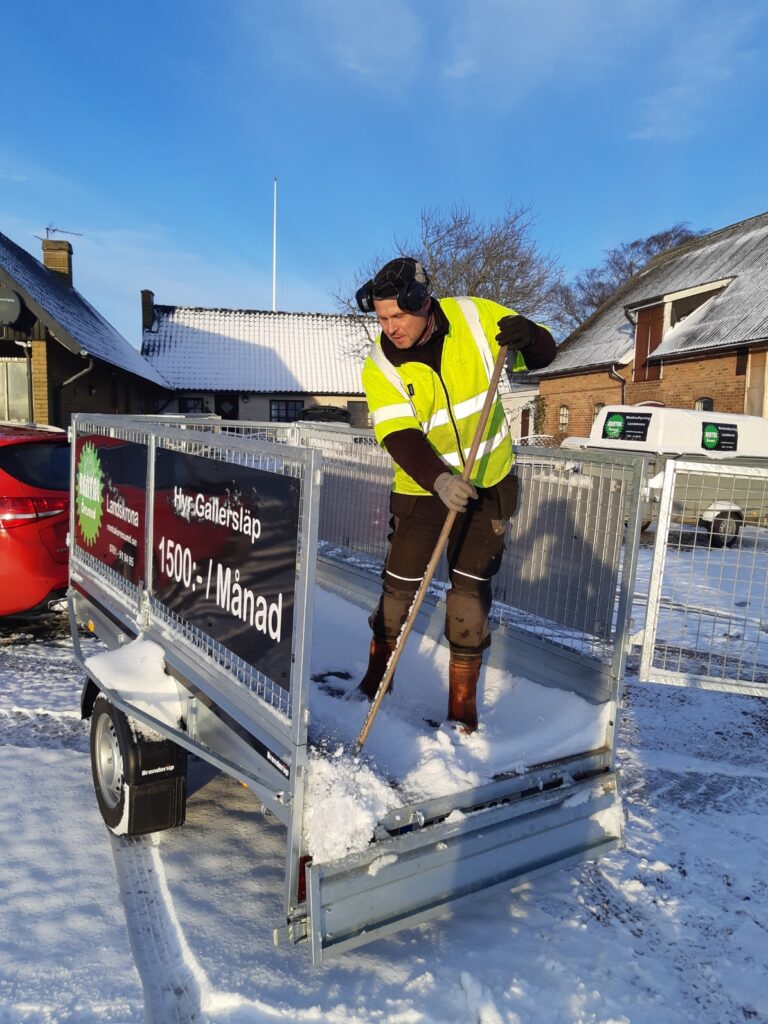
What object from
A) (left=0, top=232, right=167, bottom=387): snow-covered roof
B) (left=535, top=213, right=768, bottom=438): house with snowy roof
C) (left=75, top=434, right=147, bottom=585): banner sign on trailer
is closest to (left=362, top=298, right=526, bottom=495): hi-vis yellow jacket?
(left=75, top=434, right=147, bottom=585): banner sign on trailer

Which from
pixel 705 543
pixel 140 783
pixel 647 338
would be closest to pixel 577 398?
pixel 647 338

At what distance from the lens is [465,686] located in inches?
118

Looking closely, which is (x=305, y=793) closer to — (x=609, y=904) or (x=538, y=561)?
(x=609, y=904)

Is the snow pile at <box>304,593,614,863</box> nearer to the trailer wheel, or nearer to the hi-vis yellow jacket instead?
the hi-vis yellow jacket

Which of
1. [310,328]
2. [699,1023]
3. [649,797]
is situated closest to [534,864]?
[699,1023]

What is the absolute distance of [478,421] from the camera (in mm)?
2848

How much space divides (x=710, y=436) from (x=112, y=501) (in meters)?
11.1

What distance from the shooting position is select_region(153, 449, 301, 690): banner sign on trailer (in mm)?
2115

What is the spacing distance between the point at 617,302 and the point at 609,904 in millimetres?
27135

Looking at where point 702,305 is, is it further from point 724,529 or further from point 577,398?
point 724,529

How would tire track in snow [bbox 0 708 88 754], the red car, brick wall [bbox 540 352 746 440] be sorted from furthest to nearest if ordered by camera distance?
1. brick wall [bbox 540 352 746 440]
2. the red car
3. tire track in snow [bbox 0 708 88 754]

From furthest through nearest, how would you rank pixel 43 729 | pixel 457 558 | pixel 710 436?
pixel 710 436 → pixel 43 729 → pixel 457 558

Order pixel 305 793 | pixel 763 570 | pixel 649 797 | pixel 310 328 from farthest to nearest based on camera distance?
pixel 310 328 < pixel 763 570 < pixel 649 797 < pixel 305 793

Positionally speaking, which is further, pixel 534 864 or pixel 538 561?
pixel 538 561
